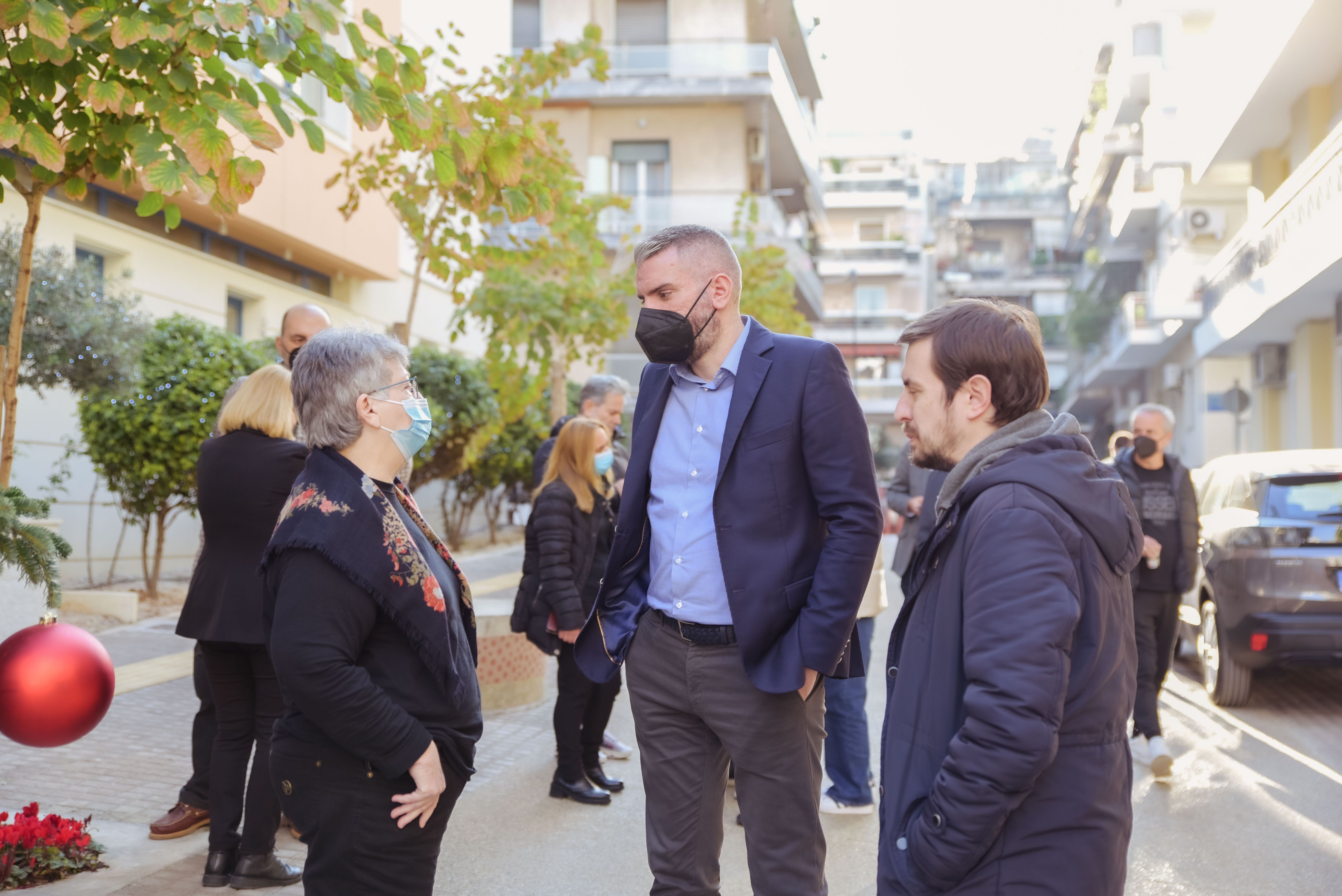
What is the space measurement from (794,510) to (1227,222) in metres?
32.4

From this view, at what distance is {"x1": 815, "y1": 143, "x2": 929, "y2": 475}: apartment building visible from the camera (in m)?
78.6

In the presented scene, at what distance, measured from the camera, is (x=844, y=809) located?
5871mm

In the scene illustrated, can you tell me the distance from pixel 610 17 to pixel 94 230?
22946 millimetres

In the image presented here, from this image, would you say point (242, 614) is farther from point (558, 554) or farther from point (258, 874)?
point (558, 554)

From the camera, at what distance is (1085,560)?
2.24 meters

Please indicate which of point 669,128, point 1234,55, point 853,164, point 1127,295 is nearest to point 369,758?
point 1234,55

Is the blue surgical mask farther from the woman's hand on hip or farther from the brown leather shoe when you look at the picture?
the brown leather shoe

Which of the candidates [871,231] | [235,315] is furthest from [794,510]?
[871,231]

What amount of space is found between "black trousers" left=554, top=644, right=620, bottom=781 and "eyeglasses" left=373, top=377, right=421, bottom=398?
115 inches

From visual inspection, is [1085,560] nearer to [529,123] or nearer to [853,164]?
[529,123]

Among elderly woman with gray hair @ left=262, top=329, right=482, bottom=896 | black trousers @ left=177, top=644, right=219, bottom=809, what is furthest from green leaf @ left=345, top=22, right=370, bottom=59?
black trousers @ left=177, top=644, right=219, bottom=809

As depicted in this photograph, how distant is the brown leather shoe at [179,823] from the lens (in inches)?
201

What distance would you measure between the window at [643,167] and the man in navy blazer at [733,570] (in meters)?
31.6

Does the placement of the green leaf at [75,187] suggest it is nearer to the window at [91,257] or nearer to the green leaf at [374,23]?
the green leaf at [374,23]
